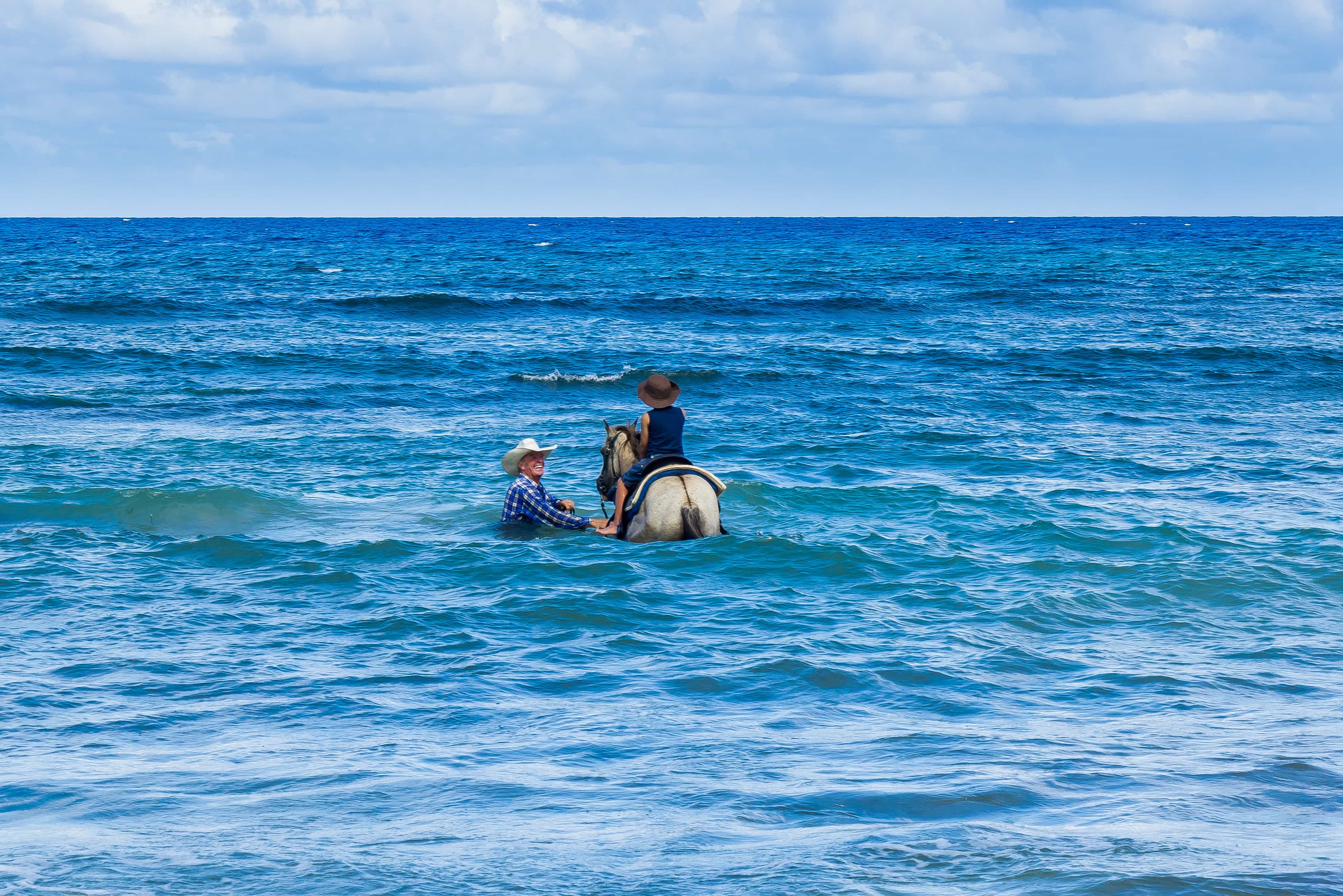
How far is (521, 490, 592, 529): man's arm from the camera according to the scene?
13.0 meters

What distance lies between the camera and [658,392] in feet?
41.3

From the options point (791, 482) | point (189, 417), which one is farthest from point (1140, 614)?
point (189, 417)

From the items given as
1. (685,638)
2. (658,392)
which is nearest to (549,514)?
(658,392)

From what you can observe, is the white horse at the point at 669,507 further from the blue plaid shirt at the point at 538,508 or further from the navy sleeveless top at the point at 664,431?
the blue plaid shirt at the point at 538,508

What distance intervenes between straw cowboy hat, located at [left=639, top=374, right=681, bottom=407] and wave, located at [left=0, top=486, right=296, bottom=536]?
4.75m

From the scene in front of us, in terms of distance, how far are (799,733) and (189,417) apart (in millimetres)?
16623

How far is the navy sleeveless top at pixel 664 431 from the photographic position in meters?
12.7

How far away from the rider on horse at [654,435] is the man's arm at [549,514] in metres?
0.25

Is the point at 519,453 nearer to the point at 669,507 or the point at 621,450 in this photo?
the point at 621,450

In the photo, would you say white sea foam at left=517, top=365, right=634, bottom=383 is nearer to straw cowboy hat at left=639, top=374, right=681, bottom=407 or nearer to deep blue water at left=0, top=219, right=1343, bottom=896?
deep blue water at left=0, top=219, right=1343, bottom=896

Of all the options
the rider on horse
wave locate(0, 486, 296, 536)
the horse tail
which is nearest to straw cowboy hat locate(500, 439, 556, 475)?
the rider on horse

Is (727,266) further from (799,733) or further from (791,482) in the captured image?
(799,733)

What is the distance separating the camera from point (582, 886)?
219 inches

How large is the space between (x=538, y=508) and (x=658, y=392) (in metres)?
1.71
